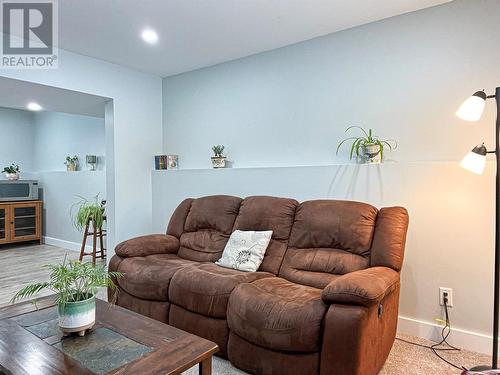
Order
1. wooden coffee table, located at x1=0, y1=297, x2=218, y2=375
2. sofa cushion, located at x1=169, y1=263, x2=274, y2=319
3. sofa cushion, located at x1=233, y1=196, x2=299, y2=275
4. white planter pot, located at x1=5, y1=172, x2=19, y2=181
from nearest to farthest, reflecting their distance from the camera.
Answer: wooden coffee table, located at x1=0, y1=297, x2=218, y2=375 → sofa cushion, located at x1=169, y1=263, x2=274, y2=319 → sofa cushion, located at x1=233, y1=196, x2=299, y2=275 → white planter pot, located at x1=5, y1=172, x2=19, y2=181

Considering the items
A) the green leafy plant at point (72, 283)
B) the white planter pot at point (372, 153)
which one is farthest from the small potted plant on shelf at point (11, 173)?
the white planter pot at point (372, 153)

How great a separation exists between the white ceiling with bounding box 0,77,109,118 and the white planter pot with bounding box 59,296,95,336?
2.64 m

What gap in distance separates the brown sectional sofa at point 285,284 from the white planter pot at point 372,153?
0.48 metres

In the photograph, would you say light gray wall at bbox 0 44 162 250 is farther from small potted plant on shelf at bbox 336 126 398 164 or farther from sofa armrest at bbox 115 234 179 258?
small potted plant on shelf at bbox 336 126 398 164

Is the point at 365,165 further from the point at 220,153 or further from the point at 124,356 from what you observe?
the point at 124,356

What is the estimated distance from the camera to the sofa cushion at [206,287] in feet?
7.11

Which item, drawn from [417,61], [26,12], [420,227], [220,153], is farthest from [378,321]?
[26,12]

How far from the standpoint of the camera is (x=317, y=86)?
3146 mm

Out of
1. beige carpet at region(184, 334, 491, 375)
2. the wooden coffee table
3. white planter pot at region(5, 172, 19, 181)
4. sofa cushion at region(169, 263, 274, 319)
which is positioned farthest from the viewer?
white planter pot at region(5, 172, 19, 181)

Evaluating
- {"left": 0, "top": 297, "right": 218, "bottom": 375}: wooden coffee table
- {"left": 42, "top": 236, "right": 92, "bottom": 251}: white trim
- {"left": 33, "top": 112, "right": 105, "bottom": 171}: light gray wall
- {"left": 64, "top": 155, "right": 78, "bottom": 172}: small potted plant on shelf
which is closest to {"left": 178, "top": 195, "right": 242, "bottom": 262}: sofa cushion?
{"left": 0, "top": 297, "right": 218, "bottom": 375}: wooden coffee table

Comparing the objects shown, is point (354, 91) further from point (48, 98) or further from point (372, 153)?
point (48, 98)

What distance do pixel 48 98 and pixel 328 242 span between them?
11.3 feet

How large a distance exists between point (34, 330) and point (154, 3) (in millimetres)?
2268

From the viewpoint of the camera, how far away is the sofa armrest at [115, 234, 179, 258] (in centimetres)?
290
